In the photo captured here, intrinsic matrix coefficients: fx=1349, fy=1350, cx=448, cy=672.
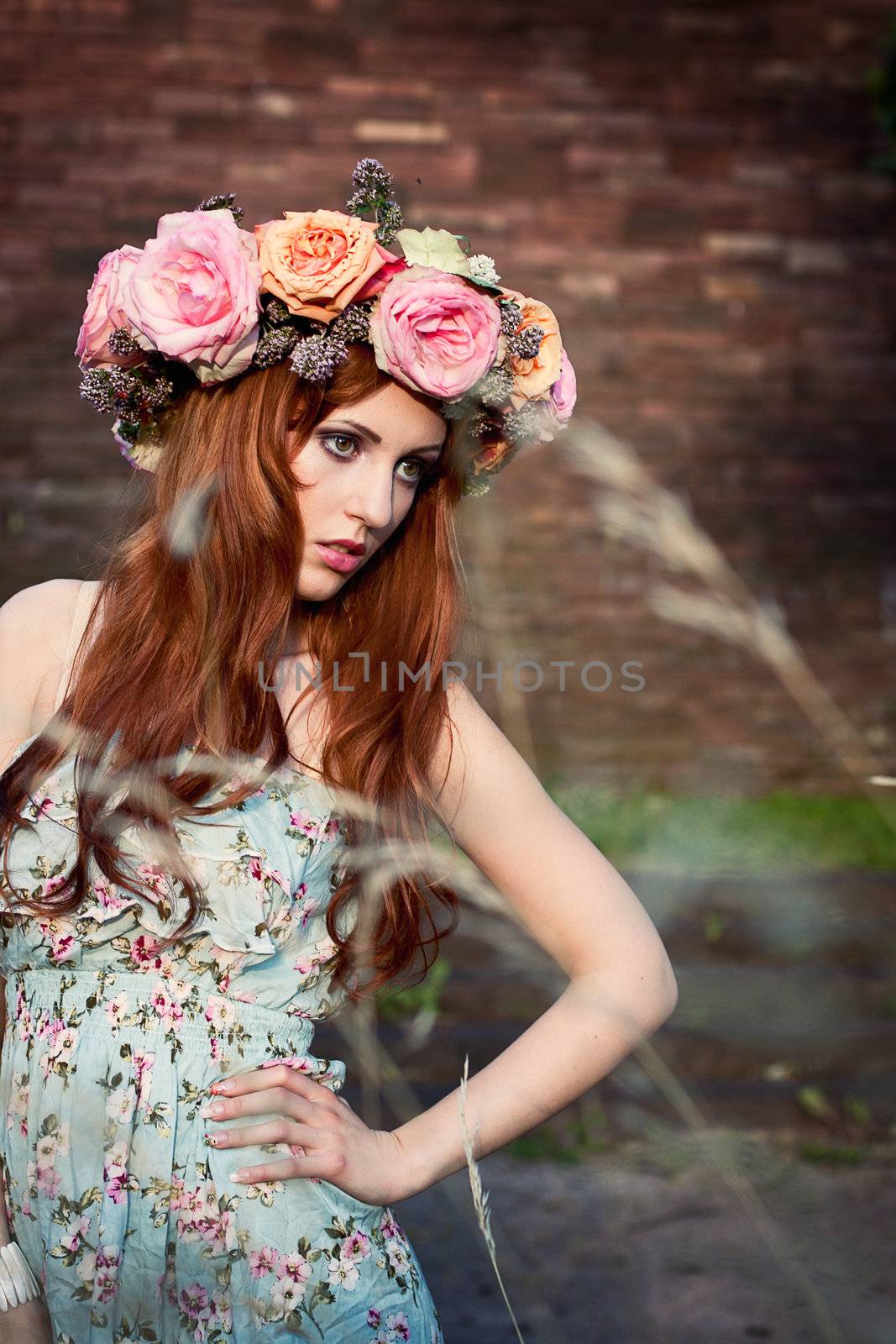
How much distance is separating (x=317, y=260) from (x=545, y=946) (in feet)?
2.91

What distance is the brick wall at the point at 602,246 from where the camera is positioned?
16.9ft

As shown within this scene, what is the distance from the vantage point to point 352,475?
5.35ft

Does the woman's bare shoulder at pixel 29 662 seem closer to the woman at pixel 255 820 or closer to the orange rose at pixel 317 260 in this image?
the woman at pixel 255 820

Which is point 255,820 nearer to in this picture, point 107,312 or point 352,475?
point 352,475

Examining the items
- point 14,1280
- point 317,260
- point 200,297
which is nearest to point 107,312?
point 200,297

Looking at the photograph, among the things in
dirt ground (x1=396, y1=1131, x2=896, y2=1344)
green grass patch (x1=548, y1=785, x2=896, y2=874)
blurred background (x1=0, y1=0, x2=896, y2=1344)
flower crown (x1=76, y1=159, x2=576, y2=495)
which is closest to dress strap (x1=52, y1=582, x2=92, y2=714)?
flower crown (x1=76, y1=159, x2=576, y2=495)

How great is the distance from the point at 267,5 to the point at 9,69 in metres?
1.01

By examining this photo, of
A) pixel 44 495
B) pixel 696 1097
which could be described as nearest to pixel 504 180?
pixel 44 495

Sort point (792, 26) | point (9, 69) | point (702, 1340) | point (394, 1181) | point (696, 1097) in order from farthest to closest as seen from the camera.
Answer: point (792, 26)
point (9, 69)
point (696, 1097)
point (702, 1340)
point (394, 1181)

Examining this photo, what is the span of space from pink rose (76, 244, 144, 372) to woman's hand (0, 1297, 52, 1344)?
1.13 m

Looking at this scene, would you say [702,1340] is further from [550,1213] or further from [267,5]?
[267,5]

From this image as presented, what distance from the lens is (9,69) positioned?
5.11 metres

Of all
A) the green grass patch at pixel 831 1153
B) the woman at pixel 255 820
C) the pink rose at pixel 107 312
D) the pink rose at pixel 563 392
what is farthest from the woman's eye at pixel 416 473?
the green grass patch at pixel 831 1153

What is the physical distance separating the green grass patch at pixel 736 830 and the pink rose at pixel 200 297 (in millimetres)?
3588
